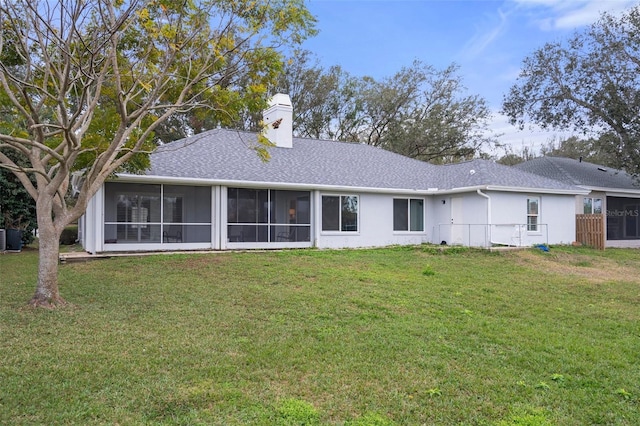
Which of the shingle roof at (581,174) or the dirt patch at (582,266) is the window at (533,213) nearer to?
the dirt patch at (582,266)

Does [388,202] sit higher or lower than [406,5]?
lower

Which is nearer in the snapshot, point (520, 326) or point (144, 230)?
point (520, 326)

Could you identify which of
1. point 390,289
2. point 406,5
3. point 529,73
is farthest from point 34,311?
point 529,73

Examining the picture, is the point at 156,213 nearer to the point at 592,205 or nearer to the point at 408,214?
the point at 408,214

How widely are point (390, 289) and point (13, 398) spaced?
6261 mm

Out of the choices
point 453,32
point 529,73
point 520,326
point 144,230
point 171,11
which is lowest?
point 520,326

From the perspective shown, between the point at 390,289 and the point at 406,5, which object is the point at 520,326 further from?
the point at 406,5

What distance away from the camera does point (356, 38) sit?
13.7m

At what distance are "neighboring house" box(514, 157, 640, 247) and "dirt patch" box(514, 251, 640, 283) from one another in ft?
19.3

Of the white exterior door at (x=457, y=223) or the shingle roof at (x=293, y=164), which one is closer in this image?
the shingle roof at (x=293, y=164)

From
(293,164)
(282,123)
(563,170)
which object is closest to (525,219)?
(563,170)

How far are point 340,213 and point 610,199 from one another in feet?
43.5

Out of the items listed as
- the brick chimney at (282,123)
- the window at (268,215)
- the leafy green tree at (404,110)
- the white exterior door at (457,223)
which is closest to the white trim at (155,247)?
the window at (268,215)

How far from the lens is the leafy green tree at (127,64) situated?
7.33 m
